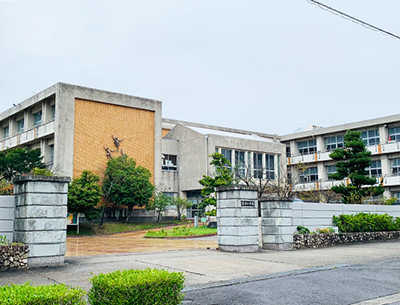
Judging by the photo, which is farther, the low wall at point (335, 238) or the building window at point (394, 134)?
the building window at point (394, 134)

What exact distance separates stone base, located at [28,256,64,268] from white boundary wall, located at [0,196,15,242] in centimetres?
87

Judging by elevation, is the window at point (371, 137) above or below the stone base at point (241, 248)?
above

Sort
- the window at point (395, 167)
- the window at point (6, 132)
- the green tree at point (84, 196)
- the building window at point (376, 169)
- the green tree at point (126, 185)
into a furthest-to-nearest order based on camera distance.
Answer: the window at point (6, 132) < the building window at point (376, 169) < the window at point (395, 167) < the green tree at point (126, 185) < the green tree at point (84, 196)

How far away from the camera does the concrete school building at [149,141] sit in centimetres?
3425

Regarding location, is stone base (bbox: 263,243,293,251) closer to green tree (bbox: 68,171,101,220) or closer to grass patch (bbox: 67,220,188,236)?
green tree (bbox: 68,171,101,220)

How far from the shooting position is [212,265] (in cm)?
995

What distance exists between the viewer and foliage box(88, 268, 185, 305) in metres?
4.29


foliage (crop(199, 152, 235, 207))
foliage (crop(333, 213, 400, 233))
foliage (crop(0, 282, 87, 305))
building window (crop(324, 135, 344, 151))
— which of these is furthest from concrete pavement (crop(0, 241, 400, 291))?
building window (crop(324, 135, 344, 151))

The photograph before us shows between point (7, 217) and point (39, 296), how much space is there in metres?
7.00

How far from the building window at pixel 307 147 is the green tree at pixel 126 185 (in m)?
21.2

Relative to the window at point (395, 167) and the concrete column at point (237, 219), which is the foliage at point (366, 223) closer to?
the concrete column at point (237, 219)

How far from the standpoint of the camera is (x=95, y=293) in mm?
4473

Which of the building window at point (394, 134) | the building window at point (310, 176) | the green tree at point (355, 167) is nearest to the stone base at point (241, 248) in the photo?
the green tree at point (355, 167)

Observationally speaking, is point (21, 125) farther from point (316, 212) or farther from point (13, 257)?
point (13, 257)
